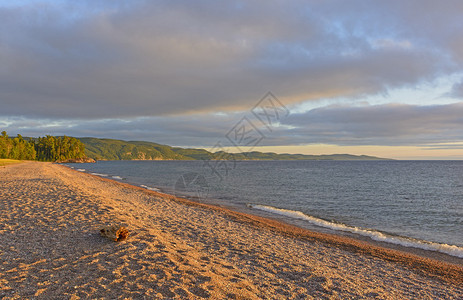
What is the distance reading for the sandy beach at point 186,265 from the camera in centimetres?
649

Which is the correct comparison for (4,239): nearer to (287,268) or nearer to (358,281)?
(287,268)

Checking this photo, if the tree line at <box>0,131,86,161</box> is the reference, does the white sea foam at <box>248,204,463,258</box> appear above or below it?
below

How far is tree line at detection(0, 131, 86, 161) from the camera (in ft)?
368

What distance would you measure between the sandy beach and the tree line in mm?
127009

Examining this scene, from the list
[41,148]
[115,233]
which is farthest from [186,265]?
[41,148]

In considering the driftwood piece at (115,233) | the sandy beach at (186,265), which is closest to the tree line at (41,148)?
the sandy beach at (186,265)

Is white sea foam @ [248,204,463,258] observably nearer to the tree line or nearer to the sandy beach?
the sandy beach

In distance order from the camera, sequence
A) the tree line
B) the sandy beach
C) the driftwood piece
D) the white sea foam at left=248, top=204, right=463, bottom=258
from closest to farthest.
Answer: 1. the sandy beach
2. the driftwood piece
3. the white sea foam at left=248, top=204, right=463, bottom=258
4. the tree line

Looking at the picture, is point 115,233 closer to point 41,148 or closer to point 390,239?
point 390,239

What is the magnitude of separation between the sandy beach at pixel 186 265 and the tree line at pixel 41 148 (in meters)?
127

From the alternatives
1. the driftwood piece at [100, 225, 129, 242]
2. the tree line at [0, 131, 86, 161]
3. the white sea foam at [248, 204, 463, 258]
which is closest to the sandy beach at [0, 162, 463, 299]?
the driftwood piece at [100, 225, 129, 242]

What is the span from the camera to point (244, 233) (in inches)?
595

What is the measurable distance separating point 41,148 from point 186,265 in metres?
180

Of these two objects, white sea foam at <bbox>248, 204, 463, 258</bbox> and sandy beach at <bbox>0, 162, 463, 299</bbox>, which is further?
white sea foam at <bbox>248, 204, 463, 258</bbox>
